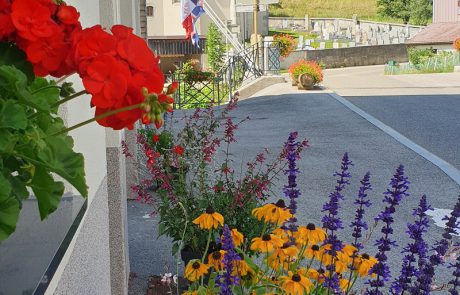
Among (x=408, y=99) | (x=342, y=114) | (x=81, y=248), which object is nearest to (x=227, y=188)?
(x=81, y=248)

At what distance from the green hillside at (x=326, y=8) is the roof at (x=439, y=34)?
34.5m

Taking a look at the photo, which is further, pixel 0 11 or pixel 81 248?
pixel 81 248

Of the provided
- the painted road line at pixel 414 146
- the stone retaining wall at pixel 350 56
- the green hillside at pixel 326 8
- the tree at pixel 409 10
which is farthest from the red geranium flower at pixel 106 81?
the green hillside at pixel 326 8

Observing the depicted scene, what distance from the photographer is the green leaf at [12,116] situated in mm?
857

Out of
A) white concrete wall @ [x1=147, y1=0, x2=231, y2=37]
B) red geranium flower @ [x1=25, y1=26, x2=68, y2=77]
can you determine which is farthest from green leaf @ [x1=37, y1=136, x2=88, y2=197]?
white concrete wall @ [x1=147, y1=0, x2=231, y2=37]

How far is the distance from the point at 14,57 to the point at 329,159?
37.3 feet

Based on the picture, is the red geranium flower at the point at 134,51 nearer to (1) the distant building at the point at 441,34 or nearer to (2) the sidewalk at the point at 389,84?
(2) the sidewalk at the point at 389,84

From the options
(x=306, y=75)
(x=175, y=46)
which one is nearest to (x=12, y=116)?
(x=306, y=75)

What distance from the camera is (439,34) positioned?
4984cm

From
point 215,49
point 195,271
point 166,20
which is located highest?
point 166,20

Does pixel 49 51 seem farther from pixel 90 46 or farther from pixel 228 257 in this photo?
pixel 228 257

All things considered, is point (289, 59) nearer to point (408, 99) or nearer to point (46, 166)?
point (408, 99)

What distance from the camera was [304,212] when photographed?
27.8ft

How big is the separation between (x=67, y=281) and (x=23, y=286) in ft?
2.14
